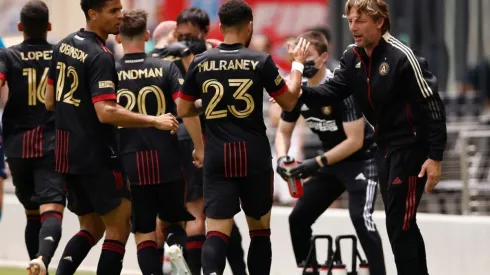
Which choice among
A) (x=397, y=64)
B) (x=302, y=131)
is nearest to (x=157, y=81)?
(x=397, y=64)

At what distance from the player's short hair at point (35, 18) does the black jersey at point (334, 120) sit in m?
2.02

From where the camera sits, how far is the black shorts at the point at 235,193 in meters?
9.67

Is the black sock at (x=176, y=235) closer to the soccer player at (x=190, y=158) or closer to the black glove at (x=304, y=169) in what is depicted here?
the soccer player at (x=190, y=158)

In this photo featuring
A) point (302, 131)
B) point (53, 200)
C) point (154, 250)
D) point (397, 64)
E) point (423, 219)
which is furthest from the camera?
point (302, 131)

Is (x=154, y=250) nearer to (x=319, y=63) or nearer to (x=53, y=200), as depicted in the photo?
(x=53, y=200)

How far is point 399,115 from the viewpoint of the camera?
31.0 feet

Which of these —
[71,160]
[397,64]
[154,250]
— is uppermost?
[397,64]

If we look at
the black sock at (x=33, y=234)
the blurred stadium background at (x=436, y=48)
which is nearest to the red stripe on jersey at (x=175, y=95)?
the black sock at (x=33, y=234)

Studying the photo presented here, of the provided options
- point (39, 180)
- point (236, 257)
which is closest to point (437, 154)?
point (236, 257)

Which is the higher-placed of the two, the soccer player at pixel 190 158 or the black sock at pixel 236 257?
the soccer player at pixel 190 158

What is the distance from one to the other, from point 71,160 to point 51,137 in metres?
1.46

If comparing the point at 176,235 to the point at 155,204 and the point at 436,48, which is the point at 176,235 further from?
the point at 436,48

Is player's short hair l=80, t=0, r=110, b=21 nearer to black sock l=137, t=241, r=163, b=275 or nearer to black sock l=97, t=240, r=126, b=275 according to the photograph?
black sock l=97, t=240, r=126, b=275

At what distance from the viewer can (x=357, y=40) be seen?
9430 millimetres
